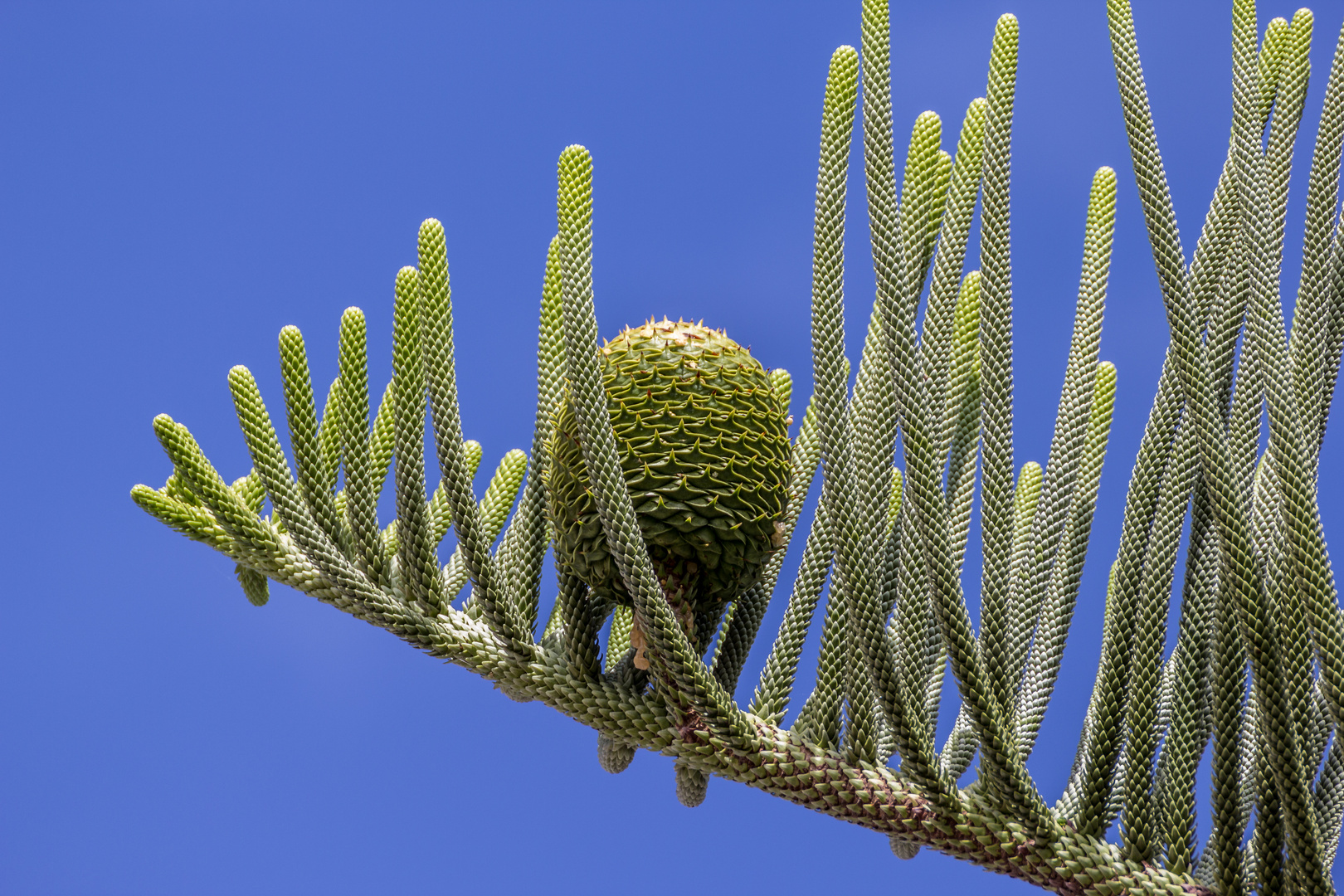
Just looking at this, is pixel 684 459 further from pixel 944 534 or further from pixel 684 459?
pixel 944 534

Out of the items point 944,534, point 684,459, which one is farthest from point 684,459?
point 944,534

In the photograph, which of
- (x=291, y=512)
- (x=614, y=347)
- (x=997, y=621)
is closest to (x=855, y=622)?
(x=997, y=621)

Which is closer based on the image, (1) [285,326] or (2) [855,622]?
(2) [855,622]

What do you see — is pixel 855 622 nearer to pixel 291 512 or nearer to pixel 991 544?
pixel 991 544
